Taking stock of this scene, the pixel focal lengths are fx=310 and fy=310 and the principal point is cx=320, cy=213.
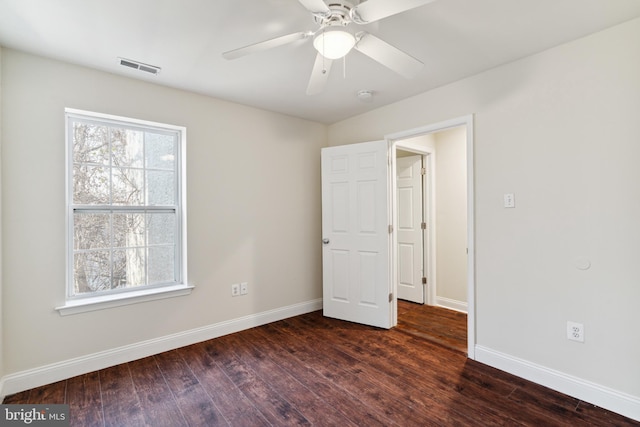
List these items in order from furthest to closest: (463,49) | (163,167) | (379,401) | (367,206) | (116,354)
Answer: (367,206)
(163,167)
(116,354)
(463,49)
(379,401)

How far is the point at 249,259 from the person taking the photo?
134 inches

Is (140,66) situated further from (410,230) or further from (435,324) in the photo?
(435,324)

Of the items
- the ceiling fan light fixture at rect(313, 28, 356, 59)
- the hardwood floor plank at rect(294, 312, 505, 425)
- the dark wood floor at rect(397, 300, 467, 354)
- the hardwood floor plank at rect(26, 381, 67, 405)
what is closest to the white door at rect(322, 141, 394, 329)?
the dark wood floor at rect(397, 300, 467, 354)

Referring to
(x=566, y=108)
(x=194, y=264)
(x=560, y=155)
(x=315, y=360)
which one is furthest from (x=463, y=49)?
(x=194, y=264)

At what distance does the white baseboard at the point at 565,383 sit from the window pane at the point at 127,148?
3392 mm

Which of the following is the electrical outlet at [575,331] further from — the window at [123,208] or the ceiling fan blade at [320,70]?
the window at [123,208]

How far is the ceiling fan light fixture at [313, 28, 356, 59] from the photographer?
5.13 feet

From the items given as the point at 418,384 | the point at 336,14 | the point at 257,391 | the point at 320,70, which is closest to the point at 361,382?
the point at 418,384

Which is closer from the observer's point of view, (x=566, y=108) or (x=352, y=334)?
(x=566, y=108)

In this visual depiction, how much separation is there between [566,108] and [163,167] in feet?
10.8

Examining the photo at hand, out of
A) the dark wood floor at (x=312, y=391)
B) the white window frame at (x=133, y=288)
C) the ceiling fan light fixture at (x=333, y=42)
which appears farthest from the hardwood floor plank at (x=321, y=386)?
the ceiling fan light fixture at (x=333, y=42)

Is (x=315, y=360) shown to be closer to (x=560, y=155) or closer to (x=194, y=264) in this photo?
(x=194, y=264)

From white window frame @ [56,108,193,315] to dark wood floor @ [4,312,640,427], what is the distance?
0.53m

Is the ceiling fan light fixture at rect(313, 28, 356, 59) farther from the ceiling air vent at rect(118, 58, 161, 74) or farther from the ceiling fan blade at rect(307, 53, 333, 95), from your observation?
the ceiling air vent at rect(118, 58, 161, 74)
